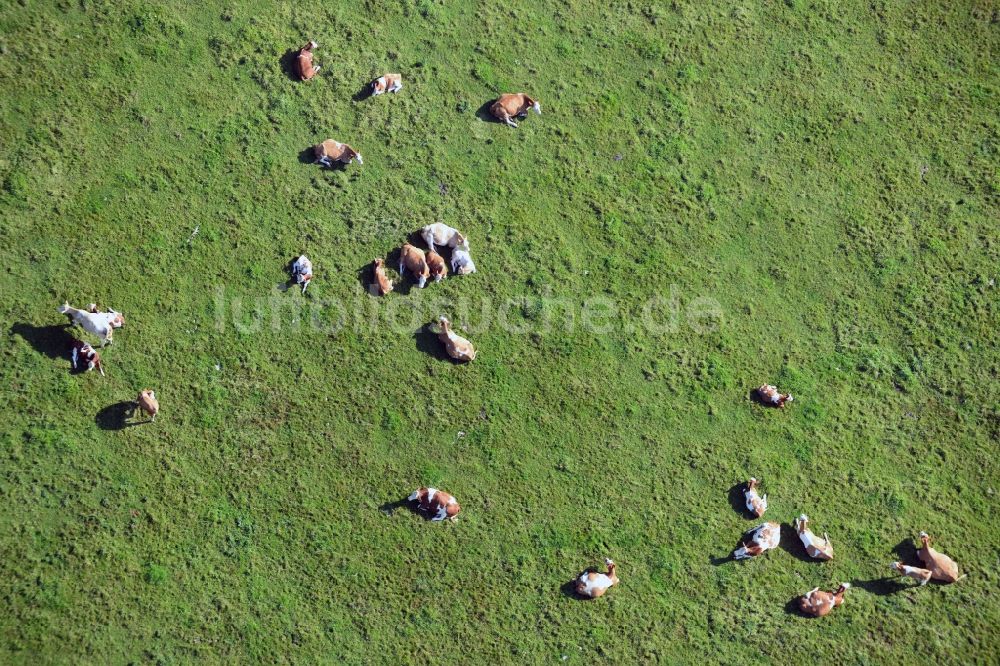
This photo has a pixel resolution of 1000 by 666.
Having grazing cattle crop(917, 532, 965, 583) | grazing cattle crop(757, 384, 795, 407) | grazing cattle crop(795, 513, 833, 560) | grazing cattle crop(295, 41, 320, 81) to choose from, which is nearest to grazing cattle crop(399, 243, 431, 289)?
grazing cattle crop(295, 41, 320, 81)

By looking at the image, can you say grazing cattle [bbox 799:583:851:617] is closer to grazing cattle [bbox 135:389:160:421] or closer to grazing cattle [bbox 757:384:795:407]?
grazing cattle [bbox 757:384:795:407]

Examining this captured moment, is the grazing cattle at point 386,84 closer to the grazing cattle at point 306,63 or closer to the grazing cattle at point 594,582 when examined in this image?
the grazing cattle at point 306,63

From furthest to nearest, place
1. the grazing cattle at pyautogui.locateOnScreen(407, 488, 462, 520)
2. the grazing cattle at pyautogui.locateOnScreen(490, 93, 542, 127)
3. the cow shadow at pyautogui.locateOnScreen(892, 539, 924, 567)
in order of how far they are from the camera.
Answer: the grazing cattle at pyautogui.locateOnScreen(490, 93, 542, 127) → the cow shadow at pyautogui.locateOnScreen(892, 539, 924, 567) → the grazing cattle at pyautogui.locateOnScreen(407, 488, 462, 520)

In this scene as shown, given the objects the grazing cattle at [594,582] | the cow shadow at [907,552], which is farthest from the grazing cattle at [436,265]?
the cow shadow at [907,552]

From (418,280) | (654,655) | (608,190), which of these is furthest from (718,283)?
(654,655)

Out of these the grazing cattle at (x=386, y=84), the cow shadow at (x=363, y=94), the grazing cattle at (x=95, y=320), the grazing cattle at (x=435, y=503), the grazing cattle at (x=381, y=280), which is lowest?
the grazing cattle at (x=435, y=503)

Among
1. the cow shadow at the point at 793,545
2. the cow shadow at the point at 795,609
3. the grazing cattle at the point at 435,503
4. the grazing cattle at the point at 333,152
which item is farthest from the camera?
the grazing cattle at the point at 333,152
